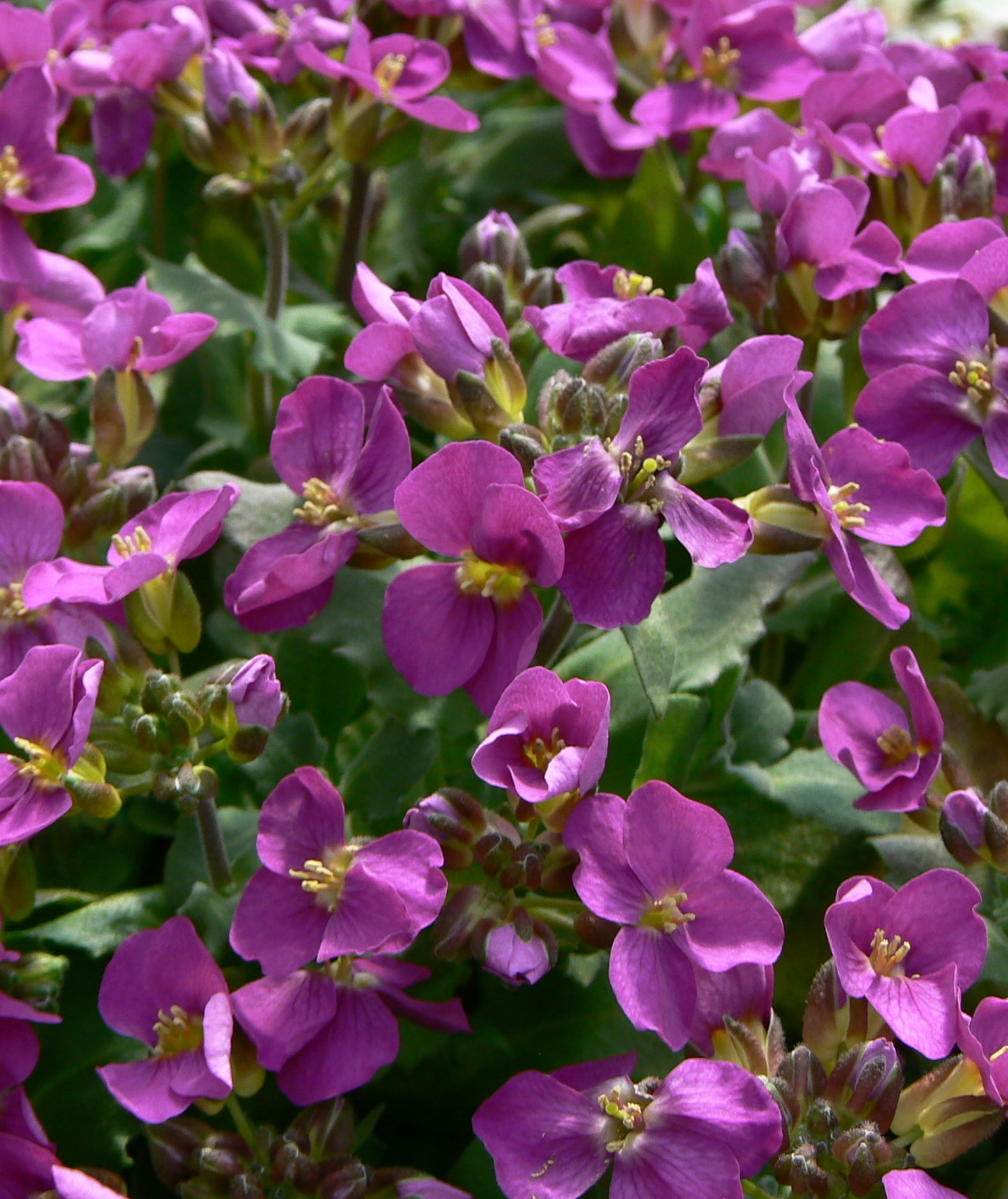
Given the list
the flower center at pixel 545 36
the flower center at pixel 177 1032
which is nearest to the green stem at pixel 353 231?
the flower center at pixel 545 36

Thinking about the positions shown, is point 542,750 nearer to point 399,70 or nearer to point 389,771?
point 389,771

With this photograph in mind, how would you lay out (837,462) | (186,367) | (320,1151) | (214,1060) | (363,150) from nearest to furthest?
(214,1060)
(320,1151)
(837,462)
(363,150)
(186,367)

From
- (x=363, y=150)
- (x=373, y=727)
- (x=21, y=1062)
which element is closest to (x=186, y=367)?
(x=363, y=150)

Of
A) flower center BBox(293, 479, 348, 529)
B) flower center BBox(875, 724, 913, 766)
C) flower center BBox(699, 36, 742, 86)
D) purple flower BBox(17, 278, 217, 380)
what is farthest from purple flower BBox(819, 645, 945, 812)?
flower center BBox(699, 36, 742, 86)

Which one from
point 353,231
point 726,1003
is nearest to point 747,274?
point 353,231

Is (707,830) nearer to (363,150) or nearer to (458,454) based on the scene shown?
(458,454)

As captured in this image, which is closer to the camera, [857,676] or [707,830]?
[707,830]
